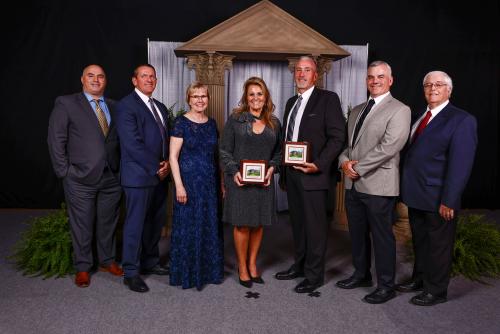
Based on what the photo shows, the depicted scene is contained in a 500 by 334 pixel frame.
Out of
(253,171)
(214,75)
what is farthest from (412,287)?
(214,75)

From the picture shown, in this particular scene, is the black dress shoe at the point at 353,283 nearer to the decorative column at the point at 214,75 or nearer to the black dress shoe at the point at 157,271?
the black dress shoe at the point at 157,271

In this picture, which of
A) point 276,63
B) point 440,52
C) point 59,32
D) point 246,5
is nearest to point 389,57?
point 440,52

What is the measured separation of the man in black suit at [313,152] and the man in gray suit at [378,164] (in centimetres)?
16

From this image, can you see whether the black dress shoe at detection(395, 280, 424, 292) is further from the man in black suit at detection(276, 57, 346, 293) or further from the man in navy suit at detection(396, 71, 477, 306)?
the man in black suit at detection(276, 57, 346, 293)

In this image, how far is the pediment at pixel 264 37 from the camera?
17.1 feet

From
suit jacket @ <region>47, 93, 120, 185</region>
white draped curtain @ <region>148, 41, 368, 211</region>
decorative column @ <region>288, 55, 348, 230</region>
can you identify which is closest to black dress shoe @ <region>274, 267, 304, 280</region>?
suit jacket @ <region>47, 93, 120, 185</region>

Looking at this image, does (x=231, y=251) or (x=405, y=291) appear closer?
(x=405, y=291)

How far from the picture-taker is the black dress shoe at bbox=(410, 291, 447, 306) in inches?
123

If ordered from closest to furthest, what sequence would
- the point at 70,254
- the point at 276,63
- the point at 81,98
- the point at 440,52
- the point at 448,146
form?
the point at 448,146 → the point at 81,98 → the point at 70,254 → the point at 276,63 → the point at 440,52

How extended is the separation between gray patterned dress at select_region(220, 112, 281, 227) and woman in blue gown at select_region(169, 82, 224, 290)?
0.11 m

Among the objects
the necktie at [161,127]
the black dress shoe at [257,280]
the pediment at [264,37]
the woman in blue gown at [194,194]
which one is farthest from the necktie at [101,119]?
the pediment at [264,37]

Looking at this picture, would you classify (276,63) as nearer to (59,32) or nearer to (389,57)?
(389,57)

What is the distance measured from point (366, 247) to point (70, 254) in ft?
7.60

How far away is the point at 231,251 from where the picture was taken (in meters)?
4.38
